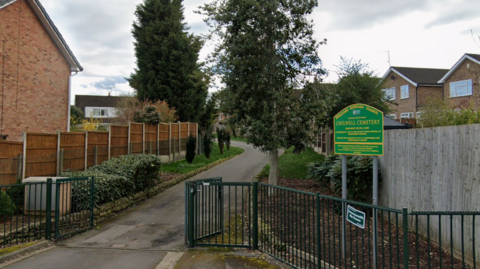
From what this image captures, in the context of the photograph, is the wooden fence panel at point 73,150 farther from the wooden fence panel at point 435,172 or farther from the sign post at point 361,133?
the wooden fence panel at point 435,172

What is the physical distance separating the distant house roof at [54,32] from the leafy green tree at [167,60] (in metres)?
8.52

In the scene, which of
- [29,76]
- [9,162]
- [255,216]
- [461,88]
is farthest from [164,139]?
[461,88]

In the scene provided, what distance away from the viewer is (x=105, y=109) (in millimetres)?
58875

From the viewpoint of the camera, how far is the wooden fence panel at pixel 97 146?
500 inches

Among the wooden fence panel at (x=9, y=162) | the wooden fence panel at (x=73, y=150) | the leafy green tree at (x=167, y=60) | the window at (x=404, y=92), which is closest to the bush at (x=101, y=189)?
the wooden fence panel at (x=73, y=150)

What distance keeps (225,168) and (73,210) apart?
12.1 metres

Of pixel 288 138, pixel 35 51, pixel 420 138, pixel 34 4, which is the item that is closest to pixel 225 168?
pixel 288 138

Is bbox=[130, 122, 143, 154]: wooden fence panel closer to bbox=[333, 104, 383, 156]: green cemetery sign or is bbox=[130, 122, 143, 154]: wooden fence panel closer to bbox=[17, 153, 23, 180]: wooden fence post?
bbox=[17, 153, 23, 180]: wooden fence post

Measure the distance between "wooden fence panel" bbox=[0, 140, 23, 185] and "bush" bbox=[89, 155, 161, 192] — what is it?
7.54 ft

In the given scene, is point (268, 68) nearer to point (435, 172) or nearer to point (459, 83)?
point (435, 172)

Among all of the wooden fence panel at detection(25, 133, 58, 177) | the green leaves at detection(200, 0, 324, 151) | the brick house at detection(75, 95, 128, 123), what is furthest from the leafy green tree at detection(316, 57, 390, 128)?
the brick house at detection(75, 95, 128, 123)

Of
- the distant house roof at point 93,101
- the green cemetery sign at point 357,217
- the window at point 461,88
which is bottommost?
the green cemetery sign at point 357,217

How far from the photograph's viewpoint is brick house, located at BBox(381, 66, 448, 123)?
33.1m

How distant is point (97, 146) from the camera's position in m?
13.0
